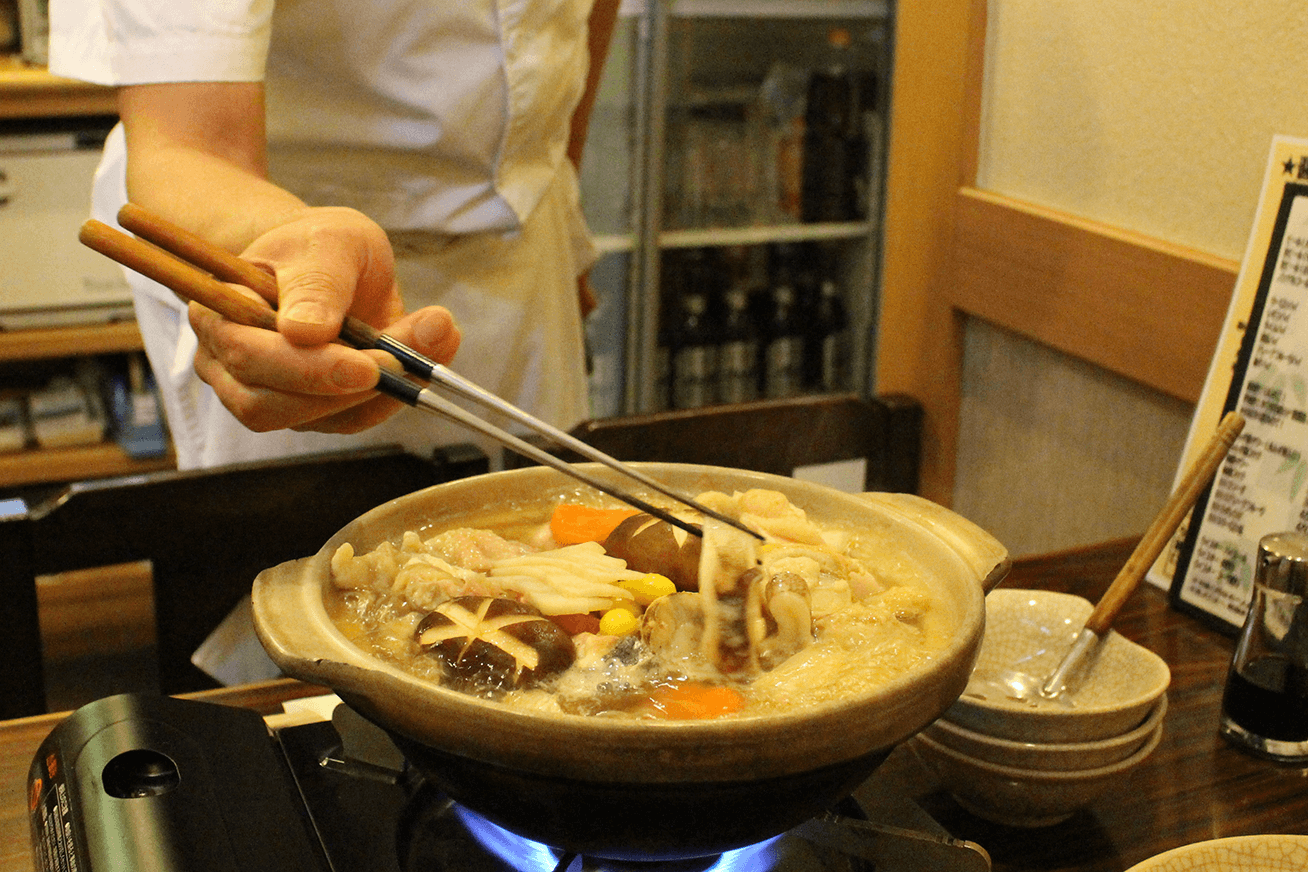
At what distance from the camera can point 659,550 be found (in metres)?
0.76

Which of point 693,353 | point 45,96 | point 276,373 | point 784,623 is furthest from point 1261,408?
point 45,96

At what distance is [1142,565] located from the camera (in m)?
0.97

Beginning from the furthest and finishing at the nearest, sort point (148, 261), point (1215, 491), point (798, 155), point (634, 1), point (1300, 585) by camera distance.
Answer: point (798, 155), point (634, 1), point (1215, 491), point (1300, 585), point (148, 261)

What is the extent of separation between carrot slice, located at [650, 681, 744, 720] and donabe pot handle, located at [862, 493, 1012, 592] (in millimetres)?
176

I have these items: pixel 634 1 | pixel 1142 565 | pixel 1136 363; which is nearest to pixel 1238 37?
pixel 1136 363

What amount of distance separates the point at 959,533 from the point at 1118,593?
0.25 m

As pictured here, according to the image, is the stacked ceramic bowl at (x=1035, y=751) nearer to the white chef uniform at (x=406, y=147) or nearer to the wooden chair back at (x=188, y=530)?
the wooden chair back at (x=188, y=530)

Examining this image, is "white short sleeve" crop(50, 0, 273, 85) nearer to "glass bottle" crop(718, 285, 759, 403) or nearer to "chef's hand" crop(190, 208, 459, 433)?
"chef's hand" crop(190, 208, 459, 433)

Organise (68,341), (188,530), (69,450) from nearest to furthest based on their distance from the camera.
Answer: (188,530)
(68,341)
(69,450)

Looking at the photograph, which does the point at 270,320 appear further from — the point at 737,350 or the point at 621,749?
the point at 737,350

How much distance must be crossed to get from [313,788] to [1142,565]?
680 mm

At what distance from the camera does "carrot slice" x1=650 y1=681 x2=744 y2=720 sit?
0.64 m

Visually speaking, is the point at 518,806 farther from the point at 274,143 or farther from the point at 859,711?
the point at 274,143

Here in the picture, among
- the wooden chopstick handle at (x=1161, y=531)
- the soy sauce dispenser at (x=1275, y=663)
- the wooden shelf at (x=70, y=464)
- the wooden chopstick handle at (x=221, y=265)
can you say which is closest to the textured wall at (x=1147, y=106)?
the wooden chopstick handle at (x=1161, y=531)
